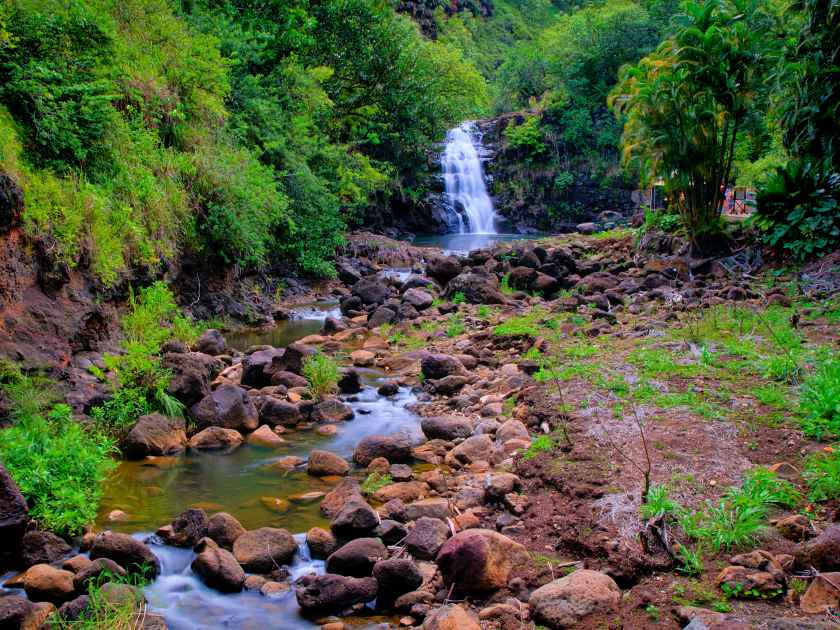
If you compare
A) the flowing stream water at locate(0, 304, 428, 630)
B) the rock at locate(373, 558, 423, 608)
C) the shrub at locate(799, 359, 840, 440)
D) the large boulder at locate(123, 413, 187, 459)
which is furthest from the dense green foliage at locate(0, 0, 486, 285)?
the shrub at locate(799, 359, 840, 440)

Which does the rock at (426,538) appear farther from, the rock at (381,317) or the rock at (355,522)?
the rock at (381,317)

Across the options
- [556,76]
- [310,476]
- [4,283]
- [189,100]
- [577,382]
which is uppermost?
[556,76]

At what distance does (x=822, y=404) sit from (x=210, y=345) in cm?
854

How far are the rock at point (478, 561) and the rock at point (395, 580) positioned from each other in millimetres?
208

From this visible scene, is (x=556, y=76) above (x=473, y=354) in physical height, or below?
above

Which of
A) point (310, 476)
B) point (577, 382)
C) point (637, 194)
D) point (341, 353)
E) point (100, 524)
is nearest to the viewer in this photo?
point (100, 524)

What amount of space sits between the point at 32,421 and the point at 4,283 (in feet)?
5.76

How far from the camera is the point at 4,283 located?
23.8 feet

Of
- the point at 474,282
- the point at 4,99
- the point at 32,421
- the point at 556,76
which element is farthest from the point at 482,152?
the point at 32,421

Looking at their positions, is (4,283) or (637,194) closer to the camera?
(4,283)

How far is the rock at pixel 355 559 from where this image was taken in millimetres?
4859

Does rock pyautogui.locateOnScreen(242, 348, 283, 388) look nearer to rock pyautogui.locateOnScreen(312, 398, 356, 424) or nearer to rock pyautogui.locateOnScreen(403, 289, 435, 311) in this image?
rock pyautogui.locateOnScreen(312, 398, 356, 424)

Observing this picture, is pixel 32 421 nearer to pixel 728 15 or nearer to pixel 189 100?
pixel 189 100

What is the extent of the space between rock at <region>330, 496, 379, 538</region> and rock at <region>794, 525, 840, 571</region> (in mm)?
2958
